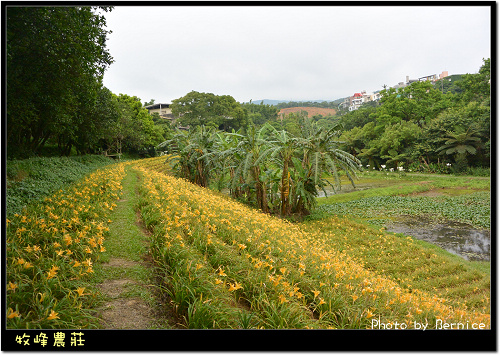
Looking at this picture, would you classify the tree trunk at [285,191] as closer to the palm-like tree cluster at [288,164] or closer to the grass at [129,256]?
the palm-like tree cluster at [288,164]

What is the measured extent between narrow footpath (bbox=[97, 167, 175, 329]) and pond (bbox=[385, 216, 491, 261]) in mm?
5733

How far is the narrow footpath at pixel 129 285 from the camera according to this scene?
74.2 inches

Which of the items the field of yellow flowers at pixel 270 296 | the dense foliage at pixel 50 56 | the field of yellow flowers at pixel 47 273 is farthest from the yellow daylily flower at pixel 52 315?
the dense foliage at pixel 50 56

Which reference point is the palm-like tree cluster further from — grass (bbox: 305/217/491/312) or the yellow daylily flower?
the yellow daylily flower

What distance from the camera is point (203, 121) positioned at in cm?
1054

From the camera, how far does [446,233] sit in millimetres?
7332

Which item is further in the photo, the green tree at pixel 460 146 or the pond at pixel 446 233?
the pond at pixel 446 233

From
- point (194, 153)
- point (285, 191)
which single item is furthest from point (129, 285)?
point (194, 153)

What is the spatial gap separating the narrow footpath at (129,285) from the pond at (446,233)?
5.73 meters

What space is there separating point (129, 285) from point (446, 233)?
8.06 metres

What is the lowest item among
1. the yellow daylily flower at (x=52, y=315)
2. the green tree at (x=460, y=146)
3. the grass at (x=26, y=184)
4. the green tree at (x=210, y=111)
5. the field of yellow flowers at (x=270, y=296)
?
the field of yellow flowers at (x=270, y=296)

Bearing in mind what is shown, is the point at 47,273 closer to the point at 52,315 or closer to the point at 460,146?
the point at 52,315

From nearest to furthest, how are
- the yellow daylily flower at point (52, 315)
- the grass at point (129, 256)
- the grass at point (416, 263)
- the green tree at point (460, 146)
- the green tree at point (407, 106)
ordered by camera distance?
the yellow daylily flower at point (52, 315) < the grass at point (129, 256) < the grass at point (416, 263) < the green tree at point (460, 146) < the green tree at point (407, 106)

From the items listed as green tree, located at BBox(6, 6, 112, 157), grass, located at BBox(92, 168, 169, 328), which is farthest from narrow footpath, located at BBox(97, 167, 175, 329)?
green tree, located at BBox(6, 6, 112, 157)
